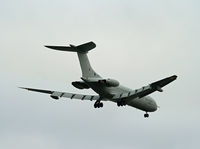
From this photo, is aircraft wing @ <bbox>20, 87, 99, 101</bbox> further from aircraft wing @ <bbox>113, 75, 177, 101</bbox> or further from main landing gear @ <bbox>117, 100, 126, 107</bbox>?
aircraft wing @ <bbox>113, 75, 177, 101</bbox>

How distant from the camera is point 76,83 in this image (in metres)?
60.6

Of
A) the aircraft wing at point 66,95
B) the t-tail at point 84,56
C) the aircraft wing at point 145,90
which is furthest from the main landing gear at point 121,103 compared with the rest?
the t-tail at point 84,56

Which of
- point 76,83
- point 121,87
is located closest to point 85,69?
point 76,83

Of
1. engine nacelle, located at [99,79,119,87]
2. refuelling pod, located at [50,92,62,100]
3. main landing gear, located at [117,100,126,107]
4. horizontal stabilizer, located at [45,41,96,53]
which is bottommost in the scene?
engine nacelle, located at [99,79,119,87]

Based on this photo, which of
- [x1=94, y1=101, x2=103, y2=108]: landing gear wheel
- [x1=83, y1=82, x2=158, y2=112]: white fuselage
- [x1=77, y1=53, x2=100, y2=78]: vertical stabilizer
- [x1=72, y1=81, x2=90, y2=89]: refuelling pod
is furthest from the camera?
[x1=94, y1=101, x2=103, y2=108]: landing gear wheel

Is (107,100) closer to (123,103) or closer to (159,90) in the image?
(123,103)

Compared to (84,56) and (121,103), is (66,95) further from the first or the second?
(84,56)

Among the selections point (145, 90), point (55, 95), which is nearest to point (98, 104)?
point (55, 95)

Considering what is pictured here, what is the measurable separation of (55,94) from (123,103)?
320 inches

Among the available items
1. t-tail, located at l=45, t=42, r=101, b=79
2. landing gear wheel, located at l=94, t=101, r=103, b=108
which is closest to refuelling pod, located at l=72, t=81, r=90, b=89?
t-tail, located at l=45, t=42, r=101, b=79

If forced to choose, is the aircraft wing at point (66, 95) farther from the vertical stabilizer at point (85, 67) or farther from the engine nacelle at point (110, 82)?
the engine nacelle at point (110, 82)

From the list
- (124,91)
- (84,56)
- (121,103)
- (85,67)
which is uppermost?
(84,56)

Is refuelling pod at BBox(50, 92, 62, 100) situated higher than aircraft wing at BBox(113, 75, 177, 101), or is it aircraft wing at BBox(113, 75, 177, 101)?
refuelling pod at BBox(50, 92, 62, 100)

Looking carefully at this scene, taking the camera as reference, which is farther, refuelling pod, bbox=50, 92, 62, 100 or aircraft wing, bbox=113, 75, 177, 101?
refuelling pod, bbox=50, 92, 62, 100
